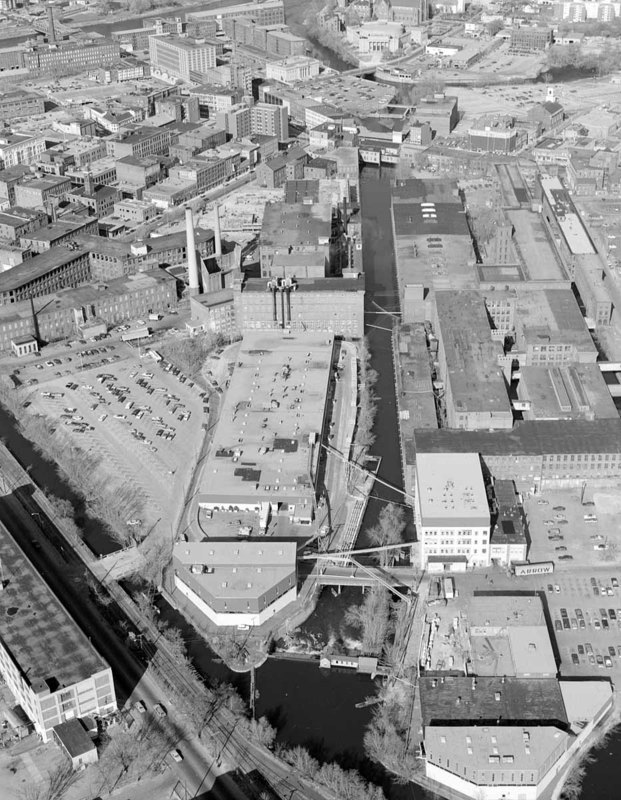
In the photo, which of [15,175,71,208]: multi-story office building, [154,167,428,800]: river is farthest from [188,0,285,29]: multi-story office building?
[154,167,428,800]: river

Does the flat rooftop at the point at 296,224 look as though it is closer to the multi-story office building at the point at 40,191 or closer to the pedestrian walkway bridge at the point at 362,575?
the multi-story office building at the point at 40,191

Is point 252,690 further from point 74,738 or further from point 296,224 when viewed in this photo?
point 296,224

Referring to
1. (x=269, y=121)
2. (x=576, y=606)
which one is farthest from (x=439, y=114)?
(x=576, y=606)

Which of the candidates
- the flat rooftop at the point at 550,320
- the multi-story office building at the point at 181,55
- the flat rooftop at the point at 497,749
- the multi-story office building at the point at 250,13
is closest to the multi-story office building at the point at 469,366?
A: the flat rooftop at the point at 550,320

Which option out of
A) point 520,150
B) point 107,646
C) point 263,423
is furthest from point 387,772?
point 520,150

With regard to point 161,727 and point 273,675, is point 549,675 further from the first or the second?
point 161,727
